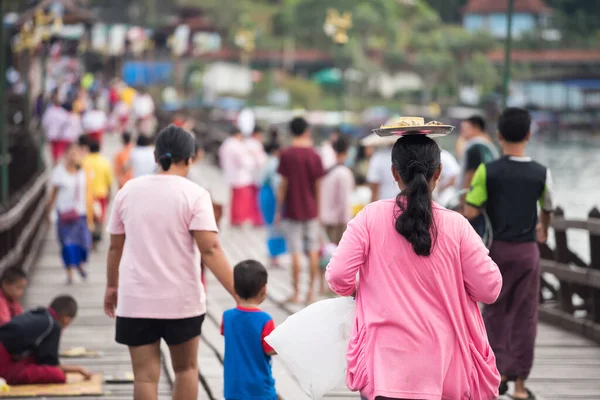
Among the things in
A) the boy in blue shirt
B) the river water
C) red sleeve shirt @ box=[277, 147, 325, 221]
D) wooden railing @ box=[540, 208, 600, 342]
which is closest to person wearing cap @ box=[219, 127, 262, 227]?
red sleeve shirt @ box=[277, 147, 325, 221]

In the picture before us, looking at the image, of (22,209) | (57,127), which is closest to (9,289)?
(22,209)

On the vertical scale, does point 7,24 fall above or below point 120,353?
above

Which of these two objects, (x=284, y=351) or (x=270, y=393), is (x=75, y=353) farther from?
(x=284, y=351)

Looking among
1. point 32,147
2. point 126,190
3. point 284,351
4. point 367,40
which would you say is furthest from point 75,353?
point 367,40

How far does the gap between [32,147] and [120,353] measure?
13.7 meters

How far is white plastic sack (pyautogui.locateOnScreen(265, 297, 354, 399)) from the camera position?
13.8ft

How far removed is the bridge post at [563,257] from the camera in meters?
9.77

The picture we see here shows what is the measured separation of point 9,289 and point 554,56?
9256cm

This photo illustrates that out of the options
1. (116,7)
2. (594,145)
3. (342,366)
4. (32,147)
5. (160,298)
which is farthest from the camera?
(116,7)

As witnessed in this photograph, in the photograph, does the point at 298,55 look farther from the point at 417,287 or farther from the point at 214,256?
the point at 417,287

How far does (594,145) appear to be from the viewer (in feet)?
308

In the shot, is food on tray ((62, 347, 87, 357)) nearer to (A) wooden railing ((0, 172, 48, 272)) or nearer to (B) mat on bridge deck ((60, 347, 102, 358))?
(B) mat on bridge deck ((60, 347, 102, 358))

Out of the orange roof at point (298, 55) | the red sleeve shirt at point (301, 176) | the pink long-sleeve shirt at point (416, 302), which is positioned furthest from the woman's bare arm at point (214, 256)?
the orange roof at point (298, 55)

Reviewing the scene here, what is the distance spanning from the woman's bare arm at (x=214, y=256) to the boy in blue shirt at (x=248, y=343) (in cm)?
14
